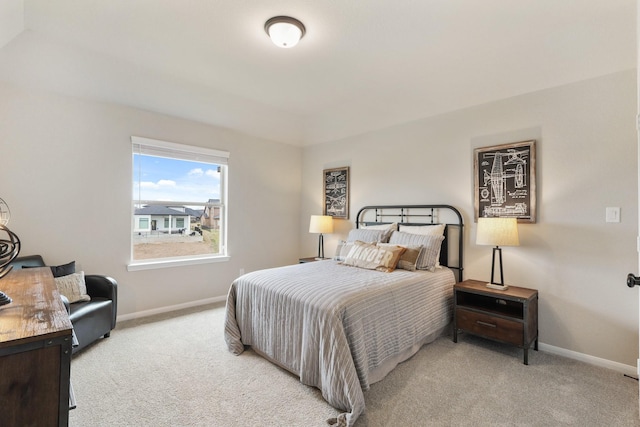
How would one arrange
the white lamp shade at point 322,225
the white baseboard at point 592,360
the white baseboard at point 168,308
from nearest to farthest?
the white baseboard at point 592,360
the white baseboard at point 168,308
the white lamp shade at point 322,225

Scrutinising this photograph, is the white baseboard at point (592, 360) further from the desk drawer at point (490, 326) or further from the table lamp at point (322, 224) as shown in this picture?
the table lamp at point (322, 224)

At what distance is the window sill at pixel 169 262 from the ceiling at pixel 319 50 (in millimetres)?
1833

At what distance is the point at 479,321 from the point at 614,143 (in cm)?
185

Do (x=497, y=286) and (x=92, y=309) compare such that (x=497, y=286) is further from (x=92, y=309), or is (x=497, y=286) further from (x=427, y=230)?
(x=92, y=309)

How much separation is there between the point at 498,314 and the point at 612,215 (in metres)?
1.22

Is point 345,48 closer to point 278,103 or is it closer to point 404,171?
point 278,103

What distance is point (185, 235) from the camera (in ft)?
13.1

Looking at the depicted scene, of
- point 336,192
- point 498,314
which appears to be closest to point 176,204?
point 336,192

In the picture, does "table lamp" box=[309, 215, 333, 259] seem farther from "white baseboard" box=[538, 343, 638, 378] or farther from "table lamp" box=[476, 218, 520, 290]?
"white baseboard" box=[538, 343, 638, 378]

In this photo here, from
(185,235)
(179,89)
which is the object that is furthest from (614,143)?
(185,235)

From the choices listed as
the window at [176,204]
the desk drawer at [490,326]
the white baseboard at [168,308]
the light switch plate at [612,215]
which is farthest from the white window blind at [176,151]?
the light switch plate at [612,215]

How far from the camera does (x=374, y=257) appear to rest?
3055 millimetres

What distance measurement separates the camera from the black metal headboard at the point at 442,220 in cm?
330

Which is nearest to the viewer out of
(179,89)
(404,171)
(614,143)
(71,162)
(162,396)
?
(162,396)
